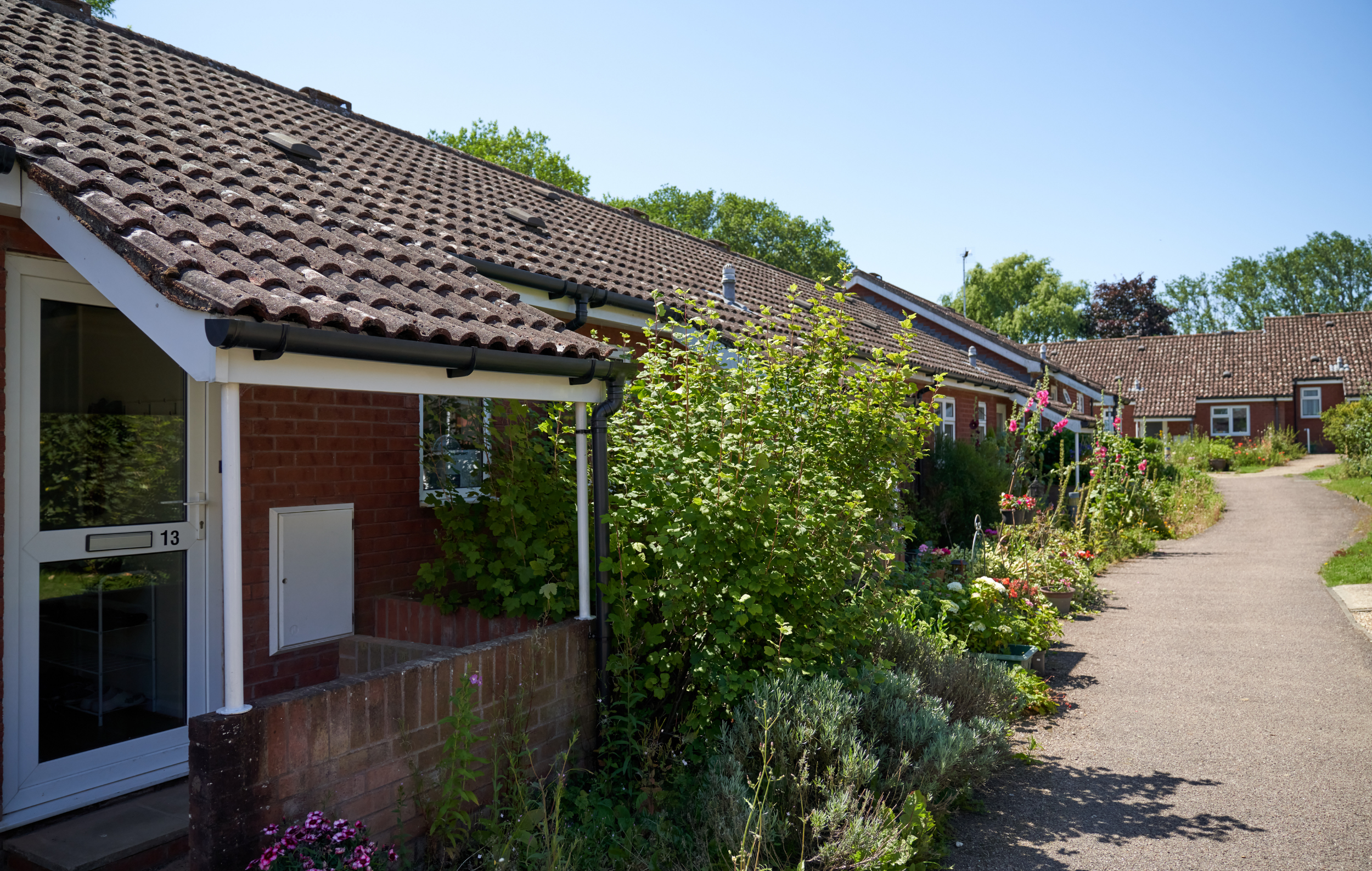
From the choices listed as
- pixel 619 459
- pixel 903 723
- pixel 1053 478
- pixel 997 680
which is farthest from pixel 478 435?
pixel 1053 478

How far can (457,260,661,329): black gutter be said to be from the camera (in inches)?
259

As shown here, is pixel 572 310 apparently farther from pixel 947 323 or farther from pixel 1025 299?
pixel 1025 299

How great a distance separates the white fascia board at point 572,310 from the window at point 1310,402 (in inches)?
1765

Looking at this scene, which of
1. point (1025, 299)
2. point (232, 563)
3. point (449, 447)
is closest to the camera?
point (232, 563)

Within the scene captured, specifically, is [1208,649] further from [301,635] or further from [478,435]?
[301,635]

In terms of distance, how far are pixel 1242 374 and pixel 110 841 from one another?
49583 mm

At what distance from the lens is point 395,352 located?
3.65 m

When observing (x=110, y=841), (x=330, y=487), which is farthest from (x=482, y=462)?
(x=110, y=841)

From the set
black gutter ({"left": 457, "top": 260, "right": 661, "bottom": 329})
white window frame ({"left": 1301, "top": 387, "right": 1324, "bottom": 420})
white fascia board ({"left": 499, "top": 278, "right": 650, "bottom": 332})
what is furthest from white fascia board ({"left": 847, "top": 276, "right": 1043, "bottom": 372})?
white window frame ({"left": 1301, "top": 387, "right": 1324, "bottom": 420})

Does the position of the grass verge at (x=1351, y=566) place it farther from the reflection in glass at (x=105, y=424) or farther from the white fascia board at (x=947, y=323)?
the reflection in glass at (x=105, y=424)

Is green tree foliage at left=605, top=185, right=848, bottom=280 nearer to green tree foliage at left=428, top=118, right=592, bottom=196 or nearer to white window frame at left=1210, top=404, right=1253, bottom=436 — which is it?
Answer: green tree foliage at left=428, top=118, right=592, bottom=196

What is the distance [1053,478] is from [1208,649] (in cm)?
1346

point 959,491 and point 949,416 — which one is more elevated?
point 949,416

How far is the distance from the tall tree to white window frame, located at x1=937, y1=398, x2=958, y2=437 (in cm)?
5001
